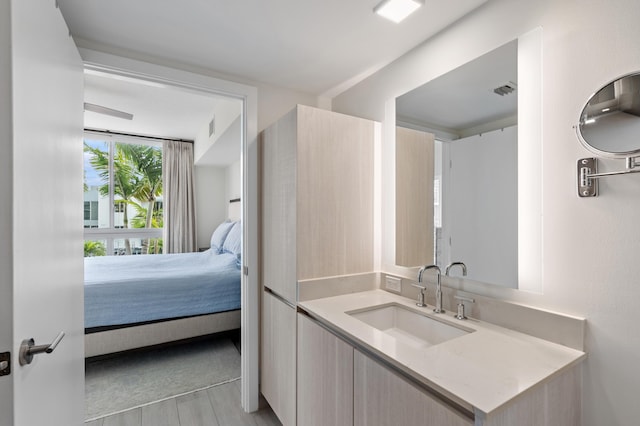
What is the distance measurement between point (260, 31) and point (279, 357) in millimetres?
1820

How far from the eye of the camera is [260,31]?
1.54 m

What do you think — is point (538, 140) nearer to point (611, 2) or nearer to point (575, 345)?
point (611, 2)

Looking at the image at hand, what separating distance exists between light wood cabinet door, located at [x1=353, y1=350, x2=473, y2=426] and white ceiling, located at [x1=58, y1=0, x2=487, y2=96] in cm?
151

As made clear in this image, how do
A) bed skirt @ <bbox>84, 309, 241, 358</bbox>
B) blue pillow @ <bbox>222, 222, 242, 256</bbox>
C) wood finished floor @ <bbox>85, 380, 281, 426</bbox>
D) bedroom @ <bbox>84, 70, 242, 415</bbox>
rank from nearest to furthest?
wood finished floor @ <bbox>85, 380, 281, 426</bbox>, bed skirt @ <bbox>84, 309, 241, 358</bbox>, bedroom @ <bbox>84, 70, 242, 415</bbox>, blue pillow @ <bbox>222, 222, 242, 256</bbox>

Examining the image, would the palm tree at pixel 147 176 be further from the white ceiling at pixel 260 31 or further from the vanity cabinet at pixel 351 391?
the vanity cabinet at pixel 351 391

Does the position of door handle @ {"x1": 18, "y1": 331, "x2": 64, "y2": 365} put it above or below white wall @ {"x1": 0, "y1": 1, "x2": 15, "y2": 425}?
below

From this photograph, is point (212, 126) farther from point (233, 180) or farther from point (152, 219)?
point (152, 219)

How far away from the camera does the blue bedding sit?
2.56m

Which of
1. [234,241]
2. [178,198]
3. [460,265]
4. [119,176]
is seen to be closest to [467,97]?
[460,265]

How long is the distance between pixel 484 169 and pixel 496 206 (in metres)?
0.18

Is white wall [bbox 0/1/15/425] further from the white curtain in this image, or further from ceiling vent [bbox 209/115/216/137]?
the white curtain

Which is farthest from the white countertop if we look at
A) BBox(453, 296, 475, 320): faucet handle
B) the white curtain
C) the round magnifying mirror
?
the white curtain

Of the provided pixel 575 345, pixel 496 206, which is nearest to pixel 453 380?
pixel 575 345

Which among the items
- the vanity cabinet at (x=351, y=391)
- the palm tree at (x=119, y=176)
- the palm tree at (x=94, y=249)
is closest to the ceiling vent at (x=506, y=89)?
the vanity cabinet at (x=351, y=391)
